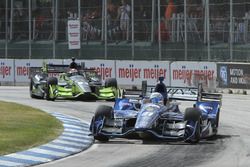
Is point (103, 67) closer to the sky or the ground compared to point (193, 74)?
closer to the sky

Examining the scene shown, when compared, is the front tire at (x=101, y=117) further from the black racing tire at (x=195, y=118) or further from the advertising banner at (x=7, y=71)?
the advertising banner at (x=7, y=71)

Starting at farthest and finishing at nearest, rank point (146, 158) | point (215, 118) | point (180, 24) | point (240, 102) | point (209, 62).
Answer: point (180, 24) → point (209, 62) → point (240, 102) → point (215, 118) → point (146, 158)

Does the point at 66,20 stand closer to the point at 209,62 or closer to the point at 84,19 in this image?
the point at 84,19

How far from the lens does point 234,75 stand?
102 feet

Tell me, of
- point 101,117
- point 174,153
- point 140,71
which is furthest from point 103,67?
point 174,153

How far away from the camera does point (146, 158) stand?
499 inches

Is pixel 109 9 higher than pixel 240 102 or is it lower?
higher

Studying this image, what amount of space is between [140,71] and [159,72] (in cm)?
110

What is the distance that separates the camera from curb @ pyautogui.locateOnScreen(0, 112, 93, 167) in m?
12.0

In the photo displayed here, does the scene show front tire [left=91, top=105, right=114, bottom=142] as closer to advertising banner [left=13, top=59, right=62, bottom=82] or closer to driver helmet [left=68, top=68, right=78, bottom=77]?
driver helmet [left=68, top=68, right=78, bottom=77]

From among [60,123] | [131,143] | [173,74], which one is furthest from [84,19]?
[131,143]

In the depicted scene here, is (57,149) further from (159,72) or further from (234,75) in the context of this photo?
(159,72)

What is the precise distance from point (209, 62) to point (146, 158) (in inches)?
780

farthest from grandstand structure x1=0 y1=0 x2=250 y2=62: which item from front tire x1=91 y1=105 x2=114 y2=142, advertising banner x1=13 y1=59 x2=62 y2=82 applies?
front tire x1=91 y1=105 x2=114 y2=142
